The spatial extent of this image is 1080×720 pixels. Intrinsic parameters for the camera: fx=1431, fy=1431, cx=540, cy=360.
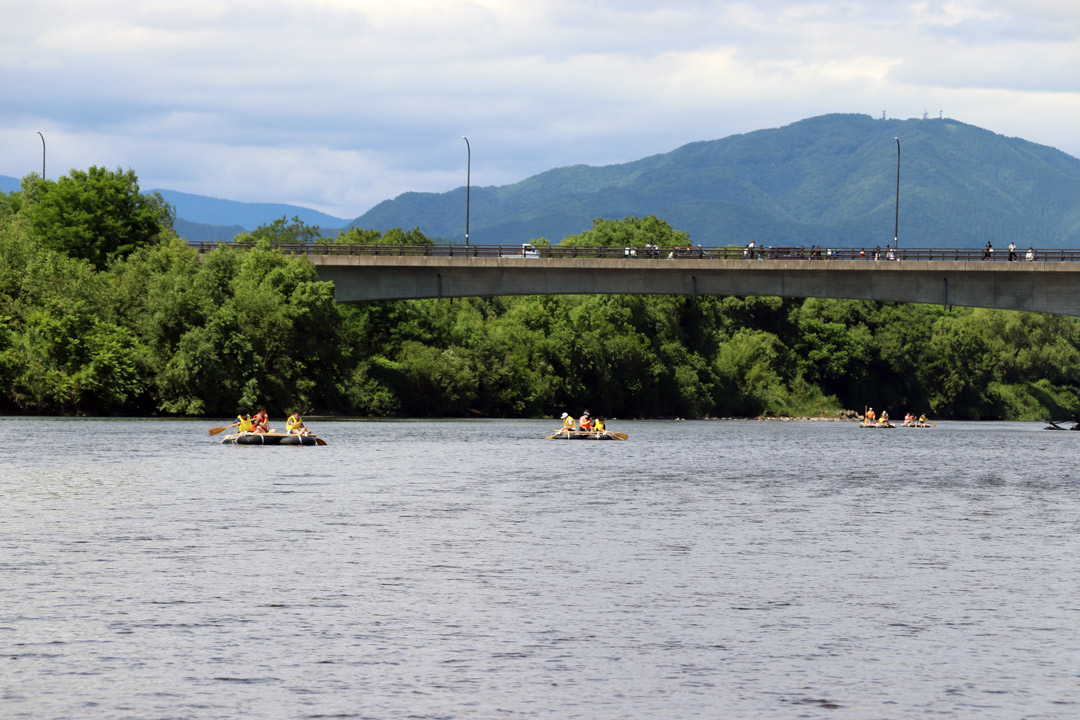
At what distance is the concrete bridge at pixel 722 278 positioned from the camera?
3497 inches

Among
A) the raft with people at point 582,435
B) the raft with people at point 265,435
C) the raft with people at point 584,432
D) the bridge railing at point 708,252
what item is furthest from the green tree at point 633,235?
the raft with people at point 265,435

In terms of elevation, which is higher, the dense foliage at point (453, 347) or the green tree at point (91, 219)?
the green tree at point (91, 219)

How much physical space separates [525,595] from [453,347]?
89.6 meters

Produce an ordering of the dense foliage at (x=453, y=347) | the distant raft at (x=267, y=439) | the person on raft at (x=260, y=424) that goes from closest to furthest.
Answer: the distant raft at (x=267, y=439), the person on raft at (x=260, y=424), the dense foliage at (x=453, y=347)

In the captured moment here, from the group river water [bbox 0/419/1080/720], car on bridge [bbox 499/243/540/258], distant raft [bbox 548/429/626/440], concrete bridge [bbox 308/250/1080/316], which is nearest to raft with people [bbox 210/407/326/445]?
river water [bbox 0/419/1080/720]

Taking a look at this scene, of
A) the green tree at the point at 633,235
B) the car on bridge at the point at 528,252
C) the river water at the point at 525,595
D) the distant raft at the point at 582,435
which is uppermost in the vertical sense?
the green tree at the point at 633,235

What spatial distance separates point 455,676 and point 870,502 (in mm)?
31451

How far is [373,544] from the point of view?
35.9 metres

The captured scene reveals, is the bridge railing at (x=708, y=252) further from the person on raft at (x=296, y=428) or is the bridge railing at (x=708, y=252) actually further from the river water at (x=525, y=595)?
the river water at (x=525, y=595)

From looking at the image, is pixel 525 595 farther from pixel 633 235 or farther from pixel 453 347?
pixel 633 235

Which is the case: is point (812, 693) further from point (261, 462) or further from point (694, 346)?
point (694, 346)

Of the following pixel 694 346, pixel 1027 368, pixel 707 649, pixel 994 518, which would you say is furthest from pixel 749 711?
pixel 1027 368

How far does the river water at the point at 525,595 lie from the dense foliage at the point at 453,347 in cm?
3181

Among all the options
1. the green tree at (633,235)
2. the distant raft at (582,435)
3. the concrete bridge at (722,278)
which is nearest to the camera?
the concrete bridge at (722,278)
